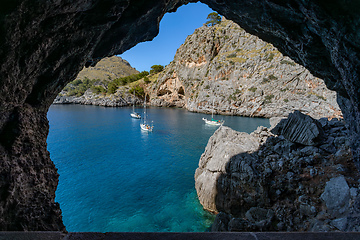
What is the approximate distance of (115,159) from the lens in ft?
80.1

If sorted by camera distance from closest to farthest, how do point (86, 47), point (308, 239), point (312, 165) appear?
point (308, 239) < point (86, 47) < point (312, 165)

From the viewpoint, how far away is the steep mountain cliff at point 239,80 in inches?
2291

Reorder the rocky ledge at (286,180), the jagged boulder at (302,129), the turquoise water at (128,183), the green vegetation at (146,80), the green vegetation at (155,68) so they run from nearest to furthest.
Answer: the rocky ledge at (286,180), the jagged boulder at (302,129), the turquoise water at (128,183), the green vegetation at (146,80), the green vegetation at (155,68)

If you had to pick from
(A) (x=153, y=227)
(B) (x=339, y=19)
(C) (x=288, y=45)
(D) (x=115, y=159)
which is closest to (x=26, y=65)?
(B) (x=339, y=19)

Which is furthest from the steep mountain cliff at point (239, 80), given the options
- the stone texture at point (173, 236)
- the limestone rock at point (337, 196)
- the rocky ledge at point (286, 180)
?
the stone texture at point (173, 236)

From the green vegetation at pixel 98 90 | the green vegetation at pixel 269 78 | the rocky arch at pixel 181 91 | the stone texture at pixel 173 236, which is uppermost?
the green vegetation at pixel 269 78

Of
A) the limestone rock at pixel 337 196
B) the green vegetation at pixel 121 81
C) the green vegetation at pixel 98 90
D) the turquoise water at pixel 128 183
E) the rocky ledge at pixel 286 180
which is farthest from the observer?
the green vegetation at pixel 98 90

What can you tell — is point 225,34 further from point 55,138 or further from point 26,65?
point 26,65

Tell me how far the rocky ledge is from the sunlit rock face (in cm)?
317

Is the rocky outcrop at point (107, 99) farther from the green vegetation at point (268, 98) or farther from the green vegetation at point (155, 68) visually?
the green vegetation at point (268, 98)

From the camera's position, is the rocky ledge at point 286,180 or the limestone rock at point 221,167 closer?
the rocky ledge at point 286,180

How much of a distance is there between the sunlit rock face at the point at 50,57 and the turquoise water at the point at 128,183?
30.4 ft

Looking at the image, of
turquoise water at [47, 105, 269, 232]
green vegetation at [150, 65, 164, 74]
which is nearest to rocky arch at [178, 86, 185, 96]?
green vegetation at [150, 65, 164, 74]

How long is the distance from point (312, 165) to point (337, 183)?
2.32 meters
